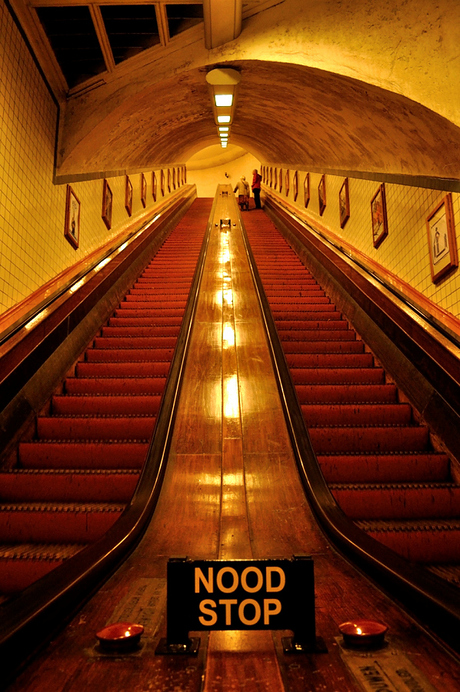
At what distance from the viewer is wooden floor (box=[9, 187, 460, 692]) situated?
3.76 feet

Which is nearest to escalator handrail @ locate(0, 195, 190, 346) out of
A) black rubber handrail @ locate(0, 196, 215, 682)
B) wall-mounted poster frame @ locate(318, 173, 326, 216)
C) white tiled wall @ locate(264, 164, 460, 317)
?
black rubber handrail @ locate(0, 196, 215, 682)

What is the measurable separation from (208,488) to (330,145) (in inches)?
262

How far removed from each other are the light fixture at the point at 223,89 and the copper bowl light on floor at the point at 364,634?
6547mm

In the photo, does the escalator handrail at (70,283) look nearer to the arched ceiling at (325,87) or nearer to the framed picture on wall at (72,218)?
Answer: the framed picture on wall at (72,218)

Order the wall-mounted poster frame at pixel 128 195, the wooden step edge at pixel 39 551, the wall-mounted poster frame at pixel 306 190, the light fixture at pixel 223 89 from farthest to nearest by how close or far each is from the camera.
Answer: the wall-mounted poster frame at pixel 306 190 → the wall-mounted poster frame at pixel 128 195 → the light fixture at pixel 223 89 → the wooden step edge at pixel 39 551

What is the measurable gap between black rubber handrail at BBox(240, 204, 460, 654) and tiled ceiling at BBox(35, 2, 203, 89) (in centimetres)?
456

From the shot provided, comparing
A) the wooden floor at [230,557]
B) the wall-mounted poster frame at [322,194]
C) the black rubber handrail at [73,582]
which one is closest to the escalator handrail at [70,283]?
the wooden floor at [230,557]

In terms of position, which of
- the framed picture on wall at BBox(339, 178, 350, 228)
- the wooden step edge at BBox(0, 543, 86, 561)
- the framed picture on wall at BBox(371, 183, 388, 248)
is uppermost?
the framed picture on wall at BBox(339, 178, 350, 228)

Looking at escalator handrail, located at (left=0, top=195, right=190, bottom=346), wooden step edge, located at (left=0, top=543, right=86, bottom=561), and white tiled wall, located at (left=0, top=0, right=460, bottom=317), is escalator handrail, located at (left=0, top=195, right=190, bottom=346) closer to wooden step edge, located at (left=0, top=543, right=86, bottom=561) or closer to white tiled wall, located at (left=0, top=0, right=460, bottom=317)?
white tiled wall, located at (left=0, top=0, right=460, bottom=317)

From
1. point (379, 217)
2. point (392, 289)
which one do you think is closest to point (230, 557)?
point (392, 289)

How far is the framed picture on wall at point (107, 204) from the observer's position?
7.62 m

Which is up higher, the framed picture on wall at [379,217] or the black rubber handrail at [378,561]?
the framed picture on wall at [379,217]

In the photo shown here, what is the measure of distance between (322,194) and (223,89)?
9.67ft

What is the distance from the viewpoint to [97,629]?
139cm
